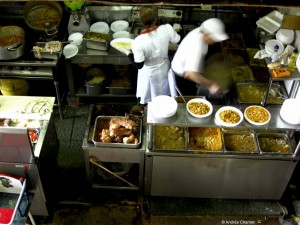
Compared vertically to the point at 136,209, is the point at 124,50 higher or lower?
higher

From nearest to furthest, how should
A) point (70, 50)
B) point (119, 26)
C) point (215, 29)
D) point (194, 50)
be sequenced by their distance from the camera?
point (215, 29) → point (194, 50) → point (70, 50) → point (119, 26)

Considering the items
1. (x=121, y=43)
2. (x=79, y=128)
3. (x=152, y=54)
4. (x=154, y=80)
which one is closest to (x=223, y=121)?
(x=152, y=54)

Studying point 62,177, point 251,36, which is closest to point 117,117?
point 62,177

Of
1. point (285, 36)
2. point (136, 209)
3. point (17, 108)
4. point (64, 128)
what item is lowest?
point (136, 209)

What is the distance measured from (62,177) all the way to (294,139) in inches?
130

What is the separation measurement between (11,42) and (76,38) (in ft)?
3.26

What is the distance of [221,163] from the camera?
497 centimetres

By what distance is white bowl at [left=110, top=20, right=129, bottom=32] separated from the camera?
6.46 meters

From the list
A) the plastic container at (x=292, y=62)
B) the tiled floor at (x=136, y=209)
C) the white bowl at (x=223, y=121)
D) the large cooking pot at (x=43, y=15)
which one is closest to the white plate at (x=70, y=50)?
the large cooking pot at (x=43, y=15)

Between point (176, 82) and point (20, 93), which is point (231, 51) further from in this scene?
point (20, 93)

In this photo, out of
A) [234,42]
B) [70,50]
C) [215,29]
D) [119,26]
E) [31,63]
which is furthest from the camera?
[119,26]

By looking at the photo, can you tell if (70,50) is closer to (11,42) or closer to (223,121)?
(11,42)

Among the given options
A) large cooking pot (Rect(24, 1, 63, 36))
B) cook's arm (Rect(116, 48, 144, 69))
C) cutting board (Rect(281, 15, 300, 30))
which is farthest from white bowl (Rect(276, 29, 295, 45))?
large cooking pot (Rect(24, 1, 63, 36))

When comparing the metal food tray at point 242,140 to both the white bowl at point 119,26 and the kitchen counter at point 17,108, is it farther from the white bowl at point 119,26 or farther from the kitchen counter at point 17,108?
the white bowl at point 119,26
